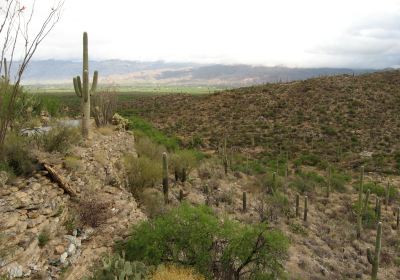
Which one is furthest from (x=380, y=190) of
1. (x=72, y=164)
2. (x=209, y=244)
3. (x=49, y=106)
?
(x=49, y=106)

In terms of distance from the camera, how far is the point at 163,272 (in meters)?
7.26

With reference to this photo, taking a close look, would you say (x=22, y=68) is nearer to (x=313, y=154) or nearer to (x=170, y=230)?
(x=170, y=230)

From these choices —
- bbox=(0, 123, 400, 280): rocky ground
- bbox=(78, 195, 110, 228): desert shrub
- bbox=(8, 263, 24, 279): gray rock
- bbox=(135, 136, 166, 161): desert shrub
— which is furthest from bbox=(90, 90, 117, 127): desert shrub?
bbox=(8, 263, 24, 279): gray rock

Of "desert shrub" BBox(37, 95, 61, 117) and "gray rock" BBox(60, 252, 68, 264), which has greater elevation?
"desert shrub" BBox(37, 95, 61, 117)

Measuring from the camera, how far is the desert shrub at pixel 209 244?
864 centimetres

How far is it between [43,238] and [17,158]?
256 cm

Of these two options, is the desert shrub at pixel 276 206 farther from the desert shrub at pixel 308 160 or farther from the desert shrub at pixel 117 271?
the desert shrub at pixel 117 271

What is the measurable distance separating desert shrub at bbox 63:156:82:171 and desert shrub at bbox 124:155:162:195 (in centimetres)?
287

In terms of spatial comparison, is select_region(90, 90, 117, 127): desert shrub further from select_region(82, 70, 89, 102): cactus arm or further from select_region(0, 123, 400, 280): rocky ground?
select_region(82, 70, 89, 102): cactus arm

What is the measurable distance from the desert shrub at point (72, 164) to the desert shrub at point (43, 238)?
2924mm

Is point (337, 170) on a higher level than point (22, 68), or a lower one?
lower

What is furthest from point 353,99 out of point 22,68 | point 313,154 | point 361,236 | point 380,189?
point 22,68

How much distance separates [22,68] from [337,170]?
75.9 ft

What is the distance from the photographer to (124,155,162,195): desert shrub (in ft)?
44.7
